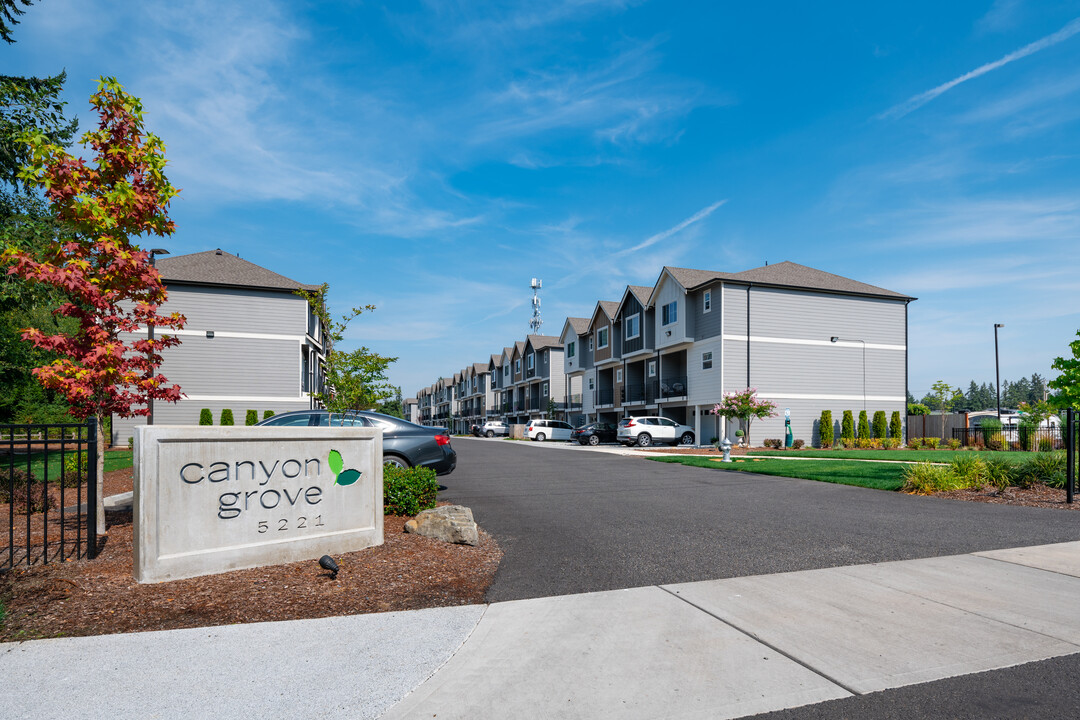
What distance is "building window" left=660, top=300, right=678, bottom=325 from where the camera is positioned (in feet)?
116

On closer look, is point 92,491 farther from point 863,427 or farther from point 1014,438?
point 1014,438

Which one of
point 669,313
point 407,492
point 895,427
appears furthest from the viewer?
point 669,313

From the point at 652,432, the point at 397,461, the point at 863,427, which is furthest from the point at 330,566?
the point at 863,427

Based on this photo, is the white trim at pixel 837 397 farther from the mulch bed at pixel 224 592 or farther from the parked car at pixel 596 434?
the mulch bed at pixel 224 592

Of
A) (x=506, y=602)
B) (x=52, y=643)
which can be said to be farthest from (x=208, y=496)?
(x=506, y=602)

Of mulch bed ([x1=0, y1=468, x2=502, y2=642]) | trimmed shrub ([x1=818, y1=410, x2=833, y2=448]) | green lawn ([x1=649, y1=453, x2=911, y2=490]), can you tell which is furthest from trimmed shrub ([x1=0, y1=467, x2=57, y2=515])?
trimmed shrub ([x1=818, y1=410, x2=833, y2=448])

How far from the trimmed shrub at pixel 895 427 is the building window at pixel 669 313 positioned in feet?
39.9

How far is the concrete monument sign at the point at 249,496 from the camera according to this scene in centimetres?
549

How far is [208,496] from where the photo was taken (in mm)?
5828

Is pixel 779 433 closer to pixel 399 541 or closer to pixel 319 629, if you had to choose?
pixel 399 541

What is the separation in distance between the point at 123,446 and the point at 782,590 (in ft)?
108

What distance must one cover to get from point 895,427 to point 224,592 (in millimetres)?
34439

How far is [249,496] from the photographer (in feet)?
20.0

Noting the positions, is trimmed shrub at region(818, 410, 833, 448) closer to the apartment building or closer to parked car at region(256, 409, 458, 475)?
the apartment building
